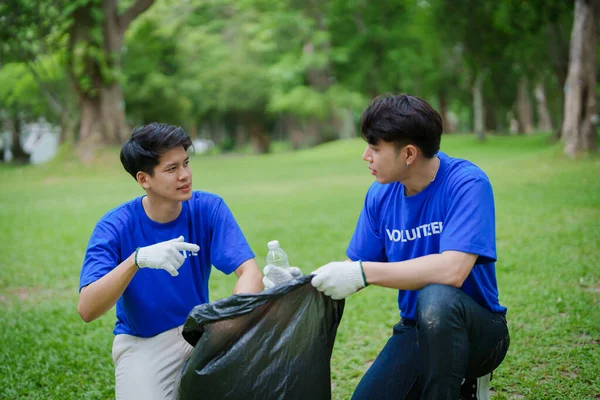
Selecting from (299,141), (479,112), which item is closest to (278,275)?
(479,112)

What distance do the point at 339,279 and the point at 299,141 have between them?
33.0m

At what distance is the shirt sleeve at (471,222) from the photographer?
241 cm

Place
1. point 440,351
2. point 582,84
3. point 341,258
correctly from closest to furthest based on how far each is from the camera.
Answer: point 440,351, point 341,258, point 582,84

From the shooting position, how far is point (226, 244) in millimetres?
2867

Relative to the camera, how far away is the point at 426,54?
30.0m

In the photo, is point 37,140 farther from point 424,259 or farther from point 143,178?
point 424,259

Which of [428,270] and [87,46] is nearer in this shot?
[428,270]

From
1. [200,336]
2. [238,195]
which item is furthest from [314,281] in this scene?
[238,195]

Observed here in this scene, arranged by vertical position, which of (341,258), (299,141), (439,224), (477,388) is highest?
(439,224)

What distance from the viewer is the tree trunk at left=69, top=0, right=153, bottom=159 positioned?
69.0 feet

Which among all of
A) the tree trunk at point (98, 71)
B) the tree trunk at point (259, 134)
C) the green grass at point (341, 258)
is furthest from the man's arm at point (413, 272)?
the tree trunk at point (259, 134)

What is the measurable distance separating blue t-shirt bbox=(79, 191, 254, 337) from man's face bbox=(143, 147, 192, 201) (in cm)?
13

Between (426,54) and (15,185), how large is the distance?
64.7ft

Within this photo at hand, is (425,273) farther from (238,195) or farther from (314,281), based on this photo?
(238,195)
